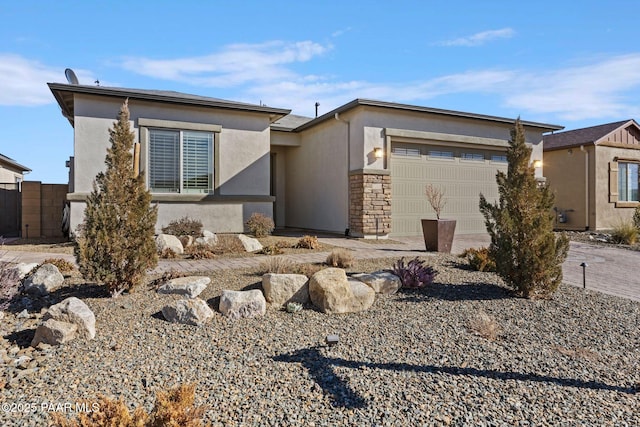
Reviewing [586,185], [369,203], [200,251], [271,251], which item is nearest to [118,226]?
[200,251]

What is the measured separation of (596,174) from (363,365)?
1581cm

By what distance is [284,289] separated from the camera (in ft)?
14.5

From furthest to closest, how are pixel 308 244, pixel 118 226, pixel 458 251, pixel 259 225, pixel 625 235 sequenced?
pixel 625 235 < pixel 259 225 < pixel 458 251 < pixel 308 244 < pixel 118 226

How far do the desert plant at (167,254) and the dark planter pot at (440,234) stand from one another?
17.1 feet

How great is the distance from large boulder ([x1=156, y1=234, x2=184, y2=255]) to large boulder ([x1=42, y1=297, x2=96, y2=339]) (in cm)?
363

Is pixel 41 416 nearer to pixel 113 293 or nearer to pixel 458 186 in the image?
pixel 113 293

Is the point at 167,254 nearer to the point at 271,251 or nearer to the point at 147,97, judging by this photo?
the point at 271,251

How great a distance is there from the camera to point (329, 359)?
3.15m

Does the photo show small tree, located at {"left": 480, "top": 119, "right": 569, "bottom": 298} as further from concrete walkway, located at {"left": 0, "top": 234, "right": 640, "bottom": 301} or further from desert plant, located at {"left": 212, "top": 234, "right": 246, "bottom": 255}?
desert plant, located at {"left": 212, "top": 234, "right": 246, "bottom": 255}

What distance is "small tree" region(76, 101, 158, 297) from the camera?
170 inches

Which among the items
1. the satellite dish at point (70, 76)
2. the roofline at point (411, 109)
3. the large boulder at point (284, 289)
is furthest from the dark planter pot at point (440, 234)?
the satellite dish at point (70, 76)

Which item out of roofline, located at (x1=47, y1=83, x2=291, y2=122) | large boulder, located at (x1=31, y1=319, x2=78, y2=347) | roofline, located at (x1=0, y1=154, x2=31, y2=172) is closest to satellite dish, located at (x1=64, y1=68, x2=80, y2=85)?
roofline, located at (x1=47, y1=83, x2=291, y2=122)

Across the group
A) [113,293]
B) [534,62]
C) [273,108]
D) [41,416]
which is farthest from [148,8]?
[534,62]

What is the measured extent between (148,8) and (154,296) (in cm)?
572
